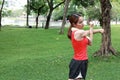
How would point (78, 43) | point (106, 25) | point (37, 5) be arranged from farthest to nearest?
1. point (37, 5)
2. point (106, 25)
3. point (78, 43)

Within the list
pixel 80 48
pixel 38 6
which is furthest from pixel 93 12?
pixel 80 48

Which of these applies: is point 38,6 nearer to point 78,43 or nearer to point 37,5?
point 37,5

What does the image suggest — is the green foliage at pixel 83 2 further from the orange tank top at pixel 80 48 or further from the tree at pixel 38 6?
the orange tank top at pixel 80 48

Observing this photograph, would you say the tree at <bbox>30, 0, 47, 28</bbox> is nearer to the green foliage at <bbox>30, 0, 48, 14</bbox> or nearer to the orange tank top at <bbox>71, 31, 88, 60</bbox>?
the green foliage at <bbox>30, 0, 48, 14</bbox>

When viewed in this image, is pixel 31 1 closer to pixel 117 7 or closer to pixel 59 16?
pixel 59 16

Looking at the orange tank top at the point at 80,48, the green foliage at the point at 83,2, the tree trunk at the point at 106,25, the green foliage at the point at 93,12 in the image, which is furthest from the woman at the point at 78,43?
the green foliage at the point at 93,12

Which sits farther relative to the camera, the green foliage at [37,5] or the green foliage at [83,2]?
the green foliage at [37,5]

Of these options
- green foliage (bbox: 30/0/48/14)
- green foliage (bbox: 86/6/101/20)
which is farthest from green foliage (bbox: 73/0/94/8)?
green foliage (bbox: 30/0/48/14)

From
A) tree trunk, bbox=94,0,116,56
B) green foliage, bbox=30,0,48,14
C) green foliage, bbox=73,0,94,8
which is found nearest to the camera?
tree trunk, bbox=94,0,116,56

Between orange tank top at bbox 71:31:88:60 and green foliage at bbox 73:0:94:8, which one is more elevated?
green foliage at bbox 73:0:94:8

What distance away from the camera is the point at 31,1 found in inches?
1932

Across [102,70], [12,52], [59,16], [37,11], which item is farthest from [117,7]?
[102,70]

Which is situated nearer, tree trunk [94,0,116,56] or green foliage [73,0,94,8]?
tree trunk [94,0,116,56]

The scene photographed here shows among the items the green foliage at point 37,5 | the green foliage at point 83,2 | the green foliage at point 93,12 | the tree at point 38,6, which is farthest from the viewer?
the green foliage at point 93,12
